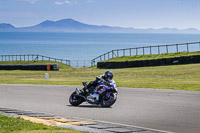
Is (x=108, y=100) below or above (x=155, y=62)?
below

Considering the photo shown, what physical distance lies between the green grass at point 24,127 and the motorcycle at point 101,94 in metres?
3.74

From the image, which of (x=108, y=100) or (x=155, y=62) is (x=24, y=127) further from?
(x=155, y=62)

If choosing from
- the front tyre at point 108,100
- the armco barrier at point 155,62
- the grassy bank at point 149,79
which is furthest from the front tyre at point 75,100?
the armco barrier at point 155,62

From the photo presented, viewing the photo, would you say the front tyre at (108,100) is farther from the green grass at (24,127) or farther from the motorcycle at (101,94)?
the green grass at (24,127)

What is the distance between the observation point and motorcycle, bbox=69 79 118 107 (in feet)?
45.3

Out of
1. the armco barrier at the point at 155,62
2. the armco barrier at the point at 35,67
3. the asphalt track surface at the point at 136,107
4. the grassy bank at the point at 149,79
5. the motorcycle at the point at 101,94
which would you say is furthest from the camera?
the armco barrier at the point at 35,67

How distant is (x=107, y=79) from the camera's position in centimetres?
1393

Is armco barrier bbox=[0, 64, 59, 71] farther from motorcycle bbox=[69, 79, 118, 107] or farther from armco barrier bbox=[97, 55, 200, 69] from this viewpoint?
motorcycle bbox=[69, 79, 118, 107]

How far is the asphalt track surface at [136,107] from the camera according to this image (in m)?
11.2

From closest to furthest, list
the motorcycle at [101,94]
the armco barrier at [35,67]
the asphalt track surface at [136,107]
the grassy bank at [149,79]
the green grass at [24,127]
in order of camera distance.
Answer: the green grass at [24,127] → the asphalt track surface at [136,107] → the motorcycle at [101,94] → the grassy bank at [149,79] → the armco barrier at [35,67]

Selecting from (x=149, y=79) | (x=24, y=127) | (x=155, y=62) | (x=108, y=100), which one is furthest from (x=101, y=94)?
(x=155, y=62)

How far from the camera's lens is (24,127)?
32.3 ft

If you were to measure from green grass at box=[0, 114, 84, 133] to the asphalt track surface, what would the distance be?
2260 mm

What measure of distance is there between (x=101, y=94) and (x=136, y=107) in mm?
1402
